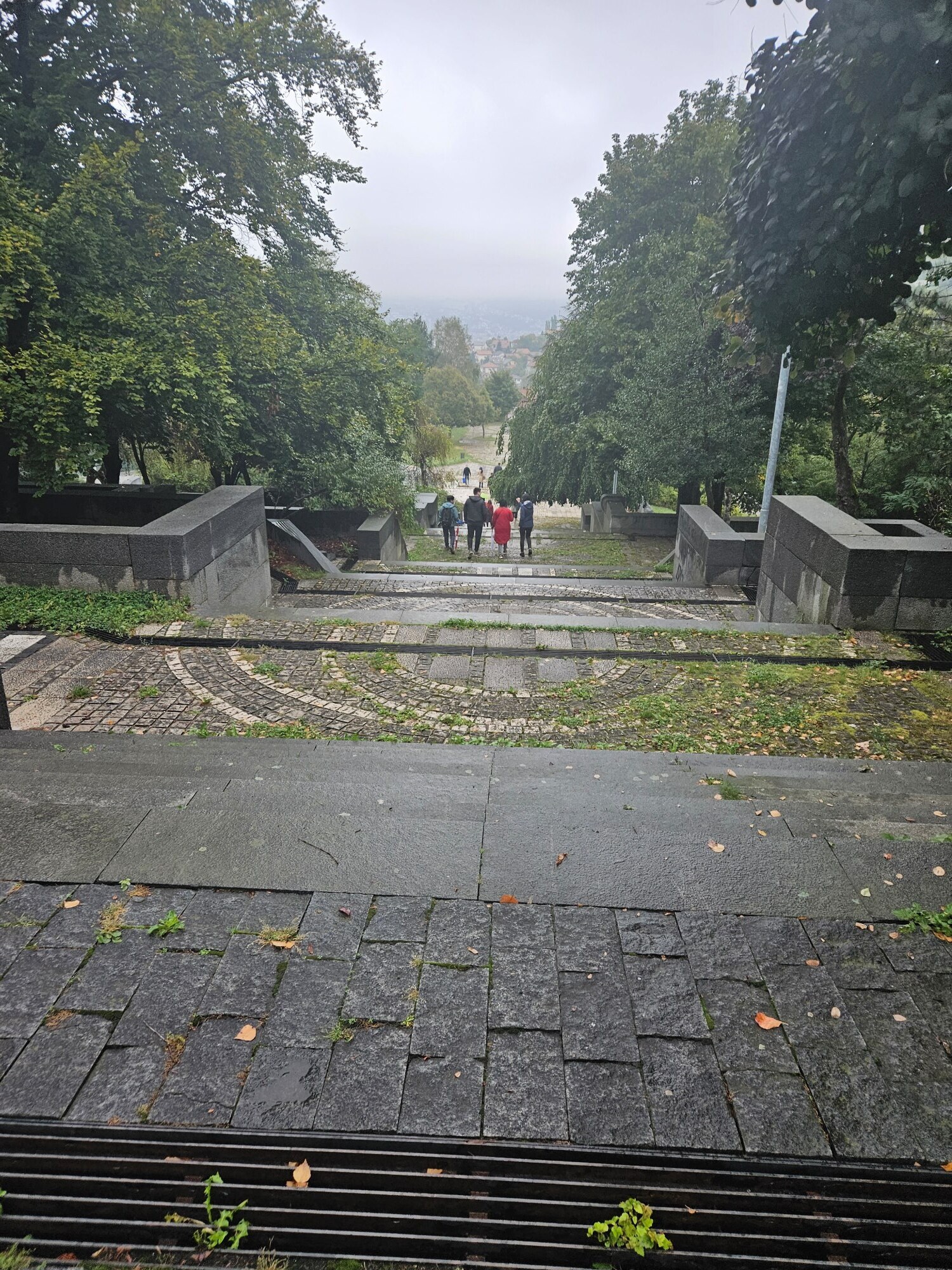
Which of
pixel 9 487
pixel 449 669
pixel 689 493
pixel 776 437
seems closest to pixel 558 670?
pixel 449 669

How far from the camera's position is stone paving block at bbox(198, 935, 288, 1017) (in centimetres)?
272

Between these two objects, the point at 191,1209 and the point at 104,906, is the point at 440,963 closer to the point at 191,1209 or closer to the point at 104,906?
the point at 191,1209

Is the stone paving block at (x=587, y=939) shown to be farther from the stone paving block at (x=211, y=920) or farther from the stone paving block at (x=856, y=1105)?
the stone paving block at (x=211, y=920)

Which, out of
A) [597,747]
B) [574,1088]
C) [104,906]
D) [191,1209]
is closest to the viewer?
[191,1209]

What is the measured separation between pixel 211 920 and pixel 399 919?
0.77m

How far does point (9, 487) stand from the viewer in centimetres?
1105

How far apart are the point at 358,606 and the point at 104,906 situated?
7148mm


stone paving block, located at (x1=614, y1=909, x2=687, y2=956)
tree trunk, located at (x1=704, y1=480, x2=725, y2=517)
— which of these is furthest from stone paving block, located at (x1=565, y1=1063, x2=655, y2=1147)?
tree trunk, located at (x1=704, y1=480, x2=725, y2=517)

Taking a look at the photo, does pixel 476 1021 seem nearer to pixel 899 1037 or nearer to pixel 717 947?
pixel 717 947

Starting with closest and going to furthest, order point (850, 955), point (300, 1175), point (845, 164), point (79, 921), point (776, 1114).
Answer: point (300, 1175)
point (776, 1114)
point (850, 955)
point (79, 921)
point (845, 164)

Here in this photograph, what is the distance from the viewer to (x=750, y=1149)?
2.29m

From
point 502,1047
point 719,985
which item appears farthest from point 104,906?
point 719,985

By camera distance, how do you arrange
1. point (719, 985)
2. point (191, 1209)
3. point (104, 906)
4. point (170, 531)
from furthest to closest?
point (170, 531) → point (104, 906) → point (719, 985) → point (191, 1209)

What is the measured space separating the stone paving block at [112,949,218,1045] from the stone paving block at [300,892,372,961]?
1.21 ft
